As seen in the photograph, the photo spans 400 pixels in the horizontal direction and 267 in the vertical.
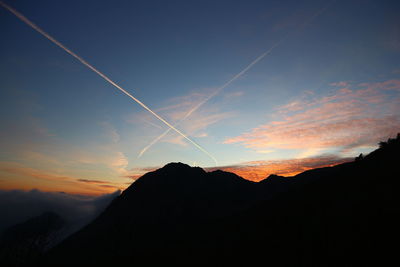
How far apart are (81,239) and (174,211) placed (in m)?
106

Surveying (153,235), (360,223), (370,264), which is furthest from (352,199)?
(153,235)

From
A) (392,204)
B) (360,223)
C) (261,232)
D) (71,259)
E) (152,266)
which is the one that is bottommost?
(71,259)

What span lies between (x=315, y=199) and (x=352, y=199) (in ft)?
50.9

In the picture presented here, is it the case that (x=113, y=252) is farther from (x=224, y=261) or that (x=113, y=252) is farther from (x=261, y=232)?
(x=261, y=232)

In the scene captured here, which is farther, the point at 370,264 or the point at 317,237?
the point at 317,237

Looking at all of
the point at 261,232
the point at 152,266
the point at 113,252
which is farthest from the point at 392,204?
the point at 113,252

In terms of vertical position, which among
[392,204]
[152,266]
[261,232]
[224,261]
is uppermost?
[392,204]

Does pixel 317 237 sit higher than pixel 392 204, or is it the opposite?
pixel 392 204

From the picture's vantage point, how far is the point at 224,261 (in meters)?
60.7

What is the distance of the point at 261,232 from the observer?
203 ft

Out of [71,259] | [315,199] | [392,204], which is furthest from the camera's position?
[71,259]

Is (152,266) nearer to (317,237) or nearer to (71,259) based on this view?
(317,237)

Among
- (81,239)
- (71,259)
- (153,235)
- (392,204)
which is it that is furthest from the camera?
(81,239)

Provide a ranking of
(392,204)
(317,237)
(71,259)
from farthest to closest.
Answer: (71,259) → (317,237) → (392,204)
